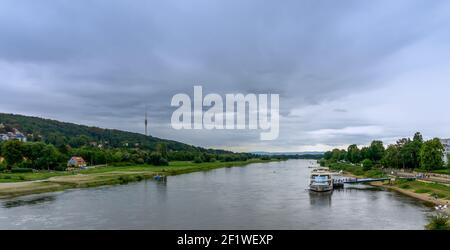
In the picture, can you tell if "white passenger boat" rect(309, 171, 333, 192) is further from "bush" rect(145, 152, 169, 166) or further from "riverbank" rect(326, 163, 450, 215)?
"bush" rect(145, 152, 169, 166)

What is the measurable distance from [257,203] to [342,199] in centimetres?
1255

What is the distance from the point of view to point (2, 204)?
33.5 m

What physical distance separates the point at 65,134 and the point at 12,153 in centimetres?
11410

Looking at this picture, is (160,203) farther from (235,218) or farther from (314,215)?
(314,215)

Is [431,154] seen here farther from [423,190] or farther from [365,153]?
[365,153]

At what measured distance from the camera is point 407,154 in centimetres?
7475

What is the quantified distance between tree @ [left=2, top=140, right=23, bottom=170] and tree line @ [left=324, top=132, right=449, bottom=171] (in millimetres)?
65825

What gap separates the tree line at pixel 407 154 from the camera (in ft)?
198

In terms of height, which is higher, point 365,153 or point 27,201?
point 365,153

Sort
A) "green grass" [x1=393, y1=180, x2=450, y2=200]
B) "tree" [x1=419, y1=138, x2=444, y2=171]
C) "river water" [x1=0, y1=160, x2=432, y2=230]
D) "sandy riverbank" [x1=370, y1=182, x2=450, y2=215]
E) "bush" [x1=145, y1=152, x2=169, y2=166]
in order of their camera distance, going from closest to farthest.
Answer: "river water" [x1=0, y1=160, x2=432, y2=230], "sandy riverbank" [x1=370, y1=182, x2=450, y2=215], "green grass" [x1=393, y1=180, x2=450, y2=200], "tree" [x1=419, y1=138, x2=444, y2=171], "bush" [x1=145, y1=152, x2=169, y2=166]

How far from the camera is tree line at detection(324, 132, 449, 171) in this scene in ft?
198

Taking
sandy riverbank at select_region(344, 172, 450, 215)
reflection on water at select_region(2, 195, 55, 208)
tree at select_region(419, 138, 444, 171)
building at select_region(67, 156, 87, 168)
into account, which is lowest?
sandy riverbank at select_region(344, 172, 450, 215)

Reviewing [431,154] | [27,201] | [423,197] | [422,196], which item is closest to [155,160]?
[27,201]

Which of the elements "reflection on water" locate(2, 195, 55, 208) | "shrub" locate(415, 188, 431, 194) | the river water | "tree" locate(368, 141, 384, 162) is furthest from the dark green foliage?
"shrub" locate(415, 188, 431, 194)
